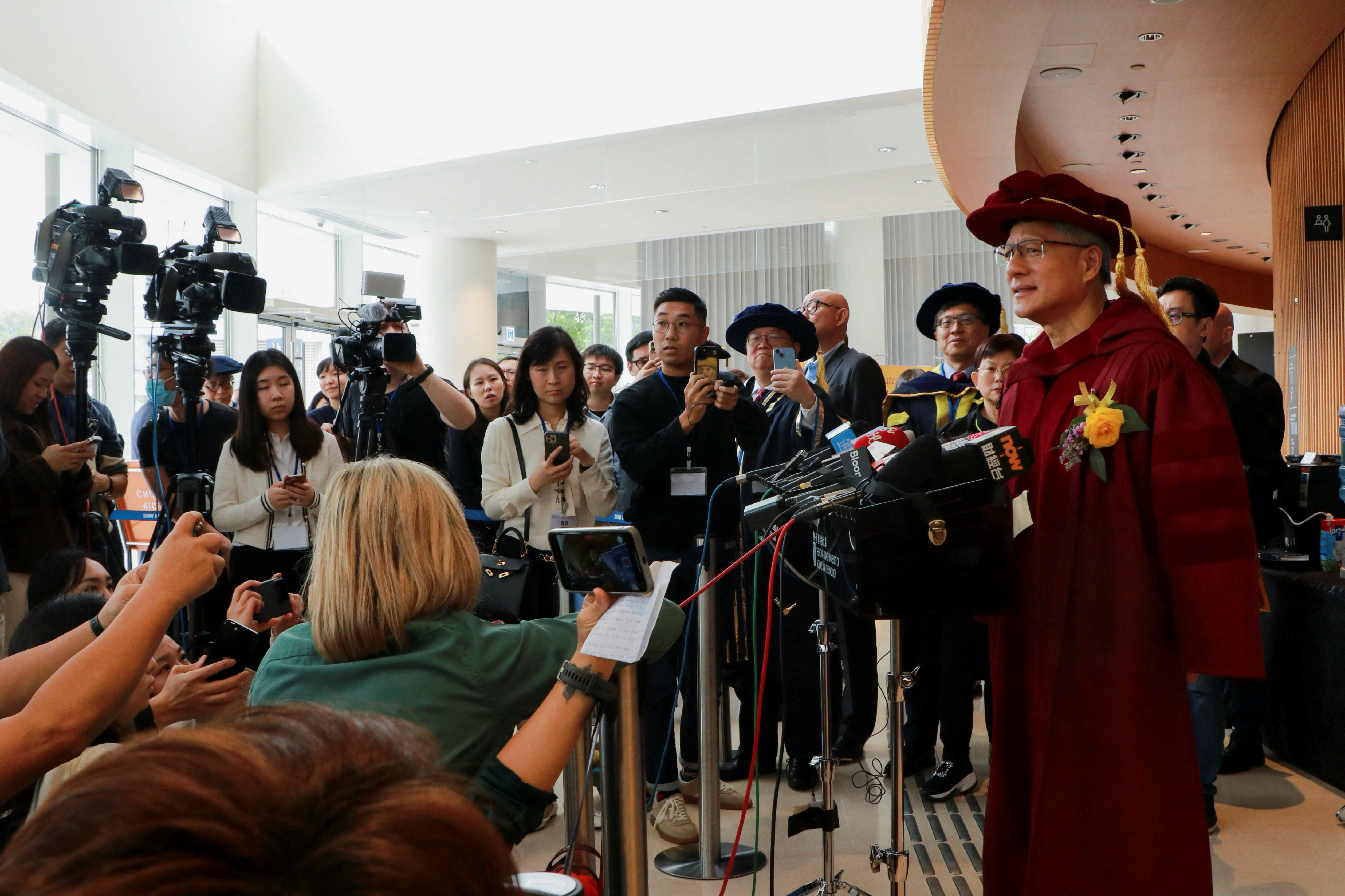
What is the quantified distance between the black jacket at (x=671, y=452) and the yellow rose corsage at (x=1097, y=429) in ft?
4.13

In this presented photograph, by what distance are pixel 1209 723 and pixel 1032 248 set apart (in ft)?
5.77

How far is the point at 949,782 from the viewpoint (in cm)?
326

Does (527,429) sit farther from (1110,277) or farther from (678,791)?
(1110,277)

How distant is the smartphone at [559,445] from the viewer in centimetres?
307

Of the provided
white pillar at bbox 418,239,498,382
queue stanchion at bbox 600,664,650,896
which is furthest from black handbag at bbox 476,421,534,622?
white pillar at bbox 418,239,498,382

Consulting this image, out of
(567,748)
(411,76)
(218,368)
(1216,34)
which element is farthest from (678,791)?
(411,76)

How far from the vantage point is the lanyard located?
334 centimetres

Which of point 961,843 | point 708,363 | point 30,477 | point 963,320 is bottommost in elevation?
point 961,843

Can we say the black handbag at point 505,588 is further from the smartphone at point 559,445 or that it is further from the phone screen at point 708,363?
the phone screen at point 708,363

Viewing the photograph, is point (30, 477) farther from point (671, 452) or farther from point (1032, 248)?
point (1032, 248)

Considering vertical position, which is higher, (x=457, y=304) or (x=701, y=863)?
(x=457, y=304)

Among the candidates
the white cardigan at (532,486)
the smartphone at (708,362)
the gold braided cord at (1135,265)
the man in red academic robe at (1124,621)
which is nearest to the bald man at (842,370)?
the smartphone at (708,362)

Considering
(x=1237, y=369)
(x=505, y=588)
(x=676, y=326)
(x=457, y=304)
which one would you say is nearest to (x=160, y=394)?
(x=505, y=588)

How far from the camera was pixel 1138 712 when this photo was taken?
1.85 metres
